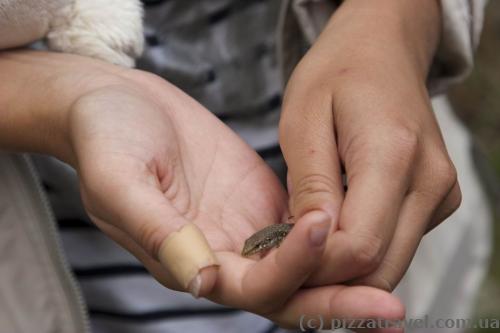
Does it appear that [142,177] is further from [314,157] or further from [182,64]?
[182,64]

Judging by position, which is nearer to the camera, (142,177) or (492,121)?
(142,177)

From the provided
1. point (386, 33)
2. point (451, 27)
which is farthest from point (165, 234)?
point (451, 27)

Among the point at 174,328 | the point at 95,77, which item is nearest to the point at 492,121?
the point at 174,328

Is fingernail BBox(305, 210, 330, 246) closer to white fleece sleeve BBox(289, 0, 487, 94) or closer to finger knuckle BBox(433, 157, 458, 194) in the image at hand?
finger knuckle BBox(433, 157, 458, 194)

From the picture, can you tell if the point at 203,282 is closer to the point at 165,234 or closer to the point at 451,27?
the point at 165,234

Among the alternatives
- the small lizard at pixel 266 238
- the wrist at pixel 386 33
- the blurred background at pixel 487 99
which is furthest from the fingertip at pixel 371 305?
the blurred background at pixel 487 99

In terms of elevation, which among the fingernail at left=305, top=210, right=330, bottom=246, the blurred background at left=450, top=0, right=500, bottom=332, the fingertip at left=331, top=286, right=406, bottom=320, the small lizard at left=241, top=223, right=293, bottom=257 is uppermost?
the fingernail at left=305, top=210, right=330, bottom=246

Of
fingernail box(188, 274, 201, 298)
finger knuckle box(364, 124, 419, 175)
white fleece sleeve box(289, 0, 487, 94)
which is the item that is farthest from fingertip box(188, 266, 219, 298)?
white fleece sleeve box(289, 0, 487, 94)

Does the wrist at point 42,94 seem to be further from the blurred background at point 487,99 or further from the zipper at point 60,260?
the blurred background at point 487,99
